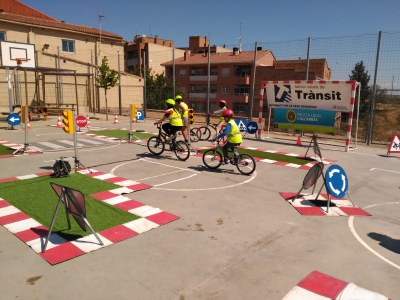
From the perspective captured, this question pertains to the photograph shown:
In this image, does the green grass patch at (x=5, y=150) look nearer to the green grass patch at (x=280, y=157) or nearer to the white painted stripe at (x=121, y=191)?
the white painted stripe at (x=121, y=191)

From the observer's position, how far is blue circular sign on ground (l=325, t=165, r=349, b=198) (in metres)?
7.04

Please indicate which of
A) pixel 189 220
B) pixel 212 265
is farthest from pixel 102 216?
pixel 212 265

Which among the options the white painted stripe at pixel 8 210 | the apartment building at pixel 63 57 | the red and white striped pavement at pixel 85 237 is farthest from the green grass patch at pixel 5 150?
the apartment building at pixel 63 57

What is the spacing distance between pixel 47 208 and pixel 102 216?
4.12ft

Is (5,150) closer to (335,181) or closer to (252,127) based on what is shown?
(252,127)

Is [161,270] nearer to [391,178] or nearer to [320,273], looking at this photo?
[320,273]

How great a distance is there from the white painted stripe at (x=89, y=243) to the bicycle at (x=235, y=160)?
5252 mm

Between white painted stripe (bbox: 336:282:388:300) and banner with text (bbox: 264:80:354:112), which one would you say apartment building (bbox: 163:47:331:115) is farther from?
white painted stripe (bbox: 336:282:388:300)

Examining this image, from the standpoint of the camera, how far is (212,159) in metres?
10.5

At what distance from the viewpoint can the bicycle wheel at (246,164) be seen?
9977 millimetres

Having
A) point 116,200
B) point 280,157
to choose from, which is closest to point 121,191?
point 116,200

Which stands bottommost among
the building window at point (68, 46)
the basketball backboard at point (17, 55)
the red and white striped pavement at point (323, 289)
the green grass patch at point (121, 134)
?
the red and white striped pavement at point (323, 289)

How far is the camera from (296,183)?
9.43 metres

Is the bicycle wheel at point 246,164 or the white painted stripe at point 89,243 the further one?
the bicycle wheel at point 246,164
